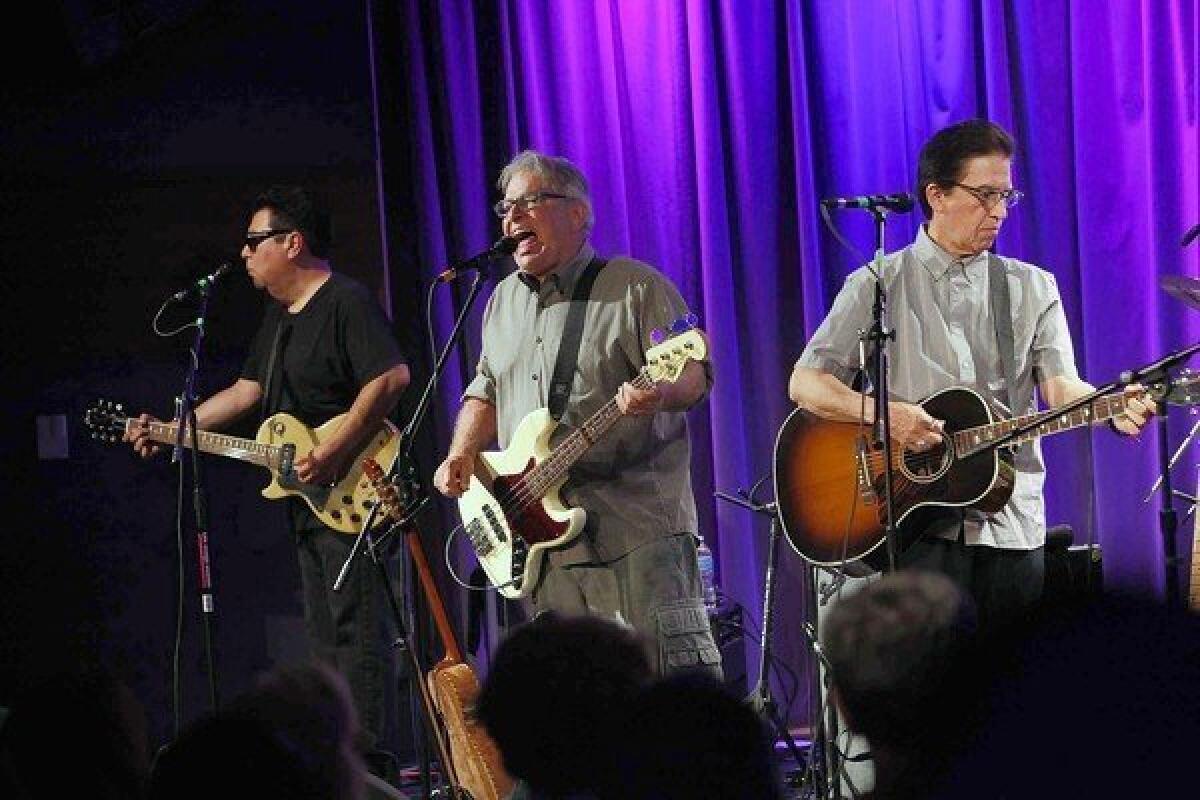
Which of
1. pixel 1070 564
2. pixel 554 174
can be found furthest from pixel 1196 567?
pixel 554 174

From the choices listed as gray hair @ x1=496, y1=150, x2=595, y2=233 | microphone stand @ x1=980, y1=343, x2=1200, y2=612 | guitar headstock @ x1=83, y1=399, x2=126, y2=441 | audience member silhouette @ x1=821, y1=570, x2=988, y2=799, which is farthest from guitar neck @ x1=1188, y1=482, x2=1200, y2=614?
guitar headstock @ x1=83, y1=399, x2=126, y2=441

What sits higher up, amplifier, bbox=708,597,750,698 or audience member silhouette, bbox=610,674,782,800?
audience member silhouette, bbox=610,674,782,800

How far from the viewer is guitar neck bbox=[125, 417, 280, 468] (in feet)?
19.6

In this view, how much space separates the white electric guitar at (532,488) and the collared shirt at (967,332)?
0.72m

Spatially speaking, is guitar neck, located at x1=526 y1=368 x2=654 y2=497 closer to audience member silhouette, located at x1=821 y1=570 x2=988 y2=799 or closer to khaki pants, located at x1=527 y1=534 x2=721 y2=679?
khaki pants, located at x1=527 y1=534 x2=721 y2=679

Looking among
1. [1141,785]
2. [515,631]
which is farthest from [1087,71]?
[1141,785]

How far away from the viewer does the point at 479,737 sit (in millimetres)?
4594

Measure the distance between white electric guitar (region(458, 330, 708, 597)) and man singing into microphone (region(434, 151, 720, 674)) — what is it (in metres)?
0.05

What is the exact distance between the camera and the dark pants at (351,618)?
5789 mm

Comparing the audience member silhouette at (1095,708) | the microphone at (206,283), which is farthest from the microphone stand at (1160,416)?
the audience member silhouette at (1095,708)

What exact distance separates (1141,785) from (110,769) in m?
1.54

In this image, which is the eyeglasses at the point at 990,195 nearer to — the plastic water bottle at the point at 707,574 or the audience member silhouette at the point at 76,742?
the plastic water bottle at the point at 707,574

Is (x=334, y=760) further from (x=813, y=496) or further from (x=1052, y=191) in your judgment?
(x=1052, y=191)

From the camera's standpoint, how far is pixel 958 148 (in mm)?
→ 4852
